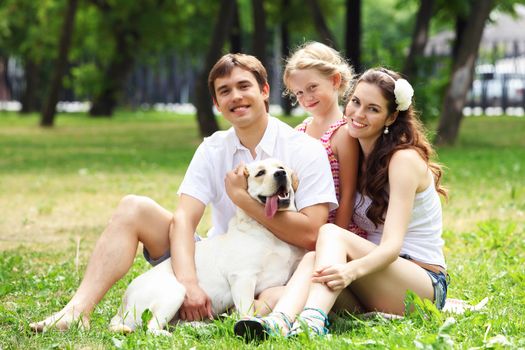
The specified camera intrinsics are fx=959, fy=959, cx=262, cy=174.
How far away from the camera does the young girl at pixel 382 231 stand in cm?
501

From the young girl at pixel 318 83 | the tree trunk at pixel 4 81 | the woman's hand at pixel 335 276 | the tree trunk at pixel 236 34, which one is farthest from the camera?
the tree trunk at pixel 4 81

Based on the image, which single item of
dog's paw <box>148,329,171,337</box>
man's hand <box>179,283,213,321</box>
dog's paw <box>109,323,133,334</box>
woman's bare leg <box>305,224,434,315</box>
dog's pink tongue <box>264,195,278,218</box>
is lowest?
dog's paw <box>109,323,133,334</box>

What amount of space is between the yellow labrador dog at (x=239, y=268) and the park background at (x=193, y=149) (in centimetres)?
20

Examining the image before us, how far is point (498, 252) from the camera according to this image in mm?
7895

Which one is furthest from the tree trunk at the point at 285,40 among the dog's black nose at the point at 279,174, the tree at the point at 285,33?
the dog's black nose at the point at 279,174

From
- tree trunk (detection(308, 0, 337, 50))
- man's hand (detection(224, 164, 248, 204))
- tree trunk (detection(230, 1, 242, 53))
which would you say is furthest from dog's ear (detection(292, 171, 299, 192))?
tree trunk (detection(230, 1, 242, 53))

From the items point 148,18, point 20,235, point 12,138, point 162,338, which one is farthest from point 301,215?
point 148,18

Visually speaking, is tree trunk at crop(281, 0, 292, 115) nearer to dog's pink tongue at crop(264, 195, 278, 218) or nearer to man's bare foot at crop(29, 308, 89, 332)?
dog's pink tongue at crop(264, 195, 278, 218)

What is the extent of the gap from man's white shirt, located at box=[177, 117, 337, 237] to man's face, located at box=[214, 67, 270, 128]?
157mm

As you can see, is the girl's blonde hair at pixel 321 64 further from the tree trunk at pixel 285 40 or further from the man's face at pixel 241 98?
the tree trunk at pixel 285 40

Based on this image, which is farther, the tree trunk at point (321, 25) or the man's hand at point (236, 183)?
the tree trunk at point (321, 25)

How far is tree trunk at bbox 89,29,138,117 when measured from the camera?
3734 cm

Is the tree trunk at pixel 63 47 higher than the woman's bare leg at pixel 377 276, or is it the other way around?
the tree trunk at pixel 63 47

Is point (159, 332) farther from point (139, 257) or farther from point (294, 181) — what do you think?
point (139, 257)
